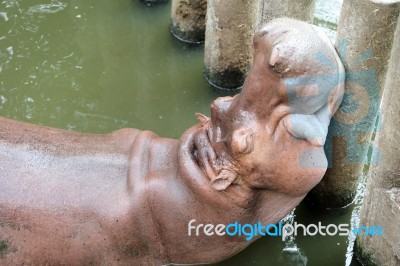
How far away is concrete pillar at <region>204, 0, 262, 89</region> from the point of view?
4.23 metres

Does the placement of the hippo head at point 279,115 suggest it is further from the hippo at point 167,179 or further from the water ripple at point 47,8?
the water ripple at point 47,8

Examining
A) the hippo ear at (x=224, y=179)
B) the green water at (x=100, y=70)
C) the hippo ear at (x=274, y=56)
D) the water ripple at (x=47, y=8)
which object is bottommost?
the green water at (x=100, y=70)

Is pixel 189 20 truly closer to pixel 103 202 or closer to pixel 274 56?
pixel 103 202

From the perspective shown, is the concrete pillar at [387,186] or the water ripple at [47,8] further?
the water ripple at [47,8]

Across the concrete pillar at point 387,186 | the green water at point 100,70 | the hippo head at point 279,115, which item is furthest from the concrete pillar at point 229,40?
the hippo head at point 279,115

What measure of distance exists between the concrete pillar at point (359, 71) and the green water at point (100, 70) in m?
0.58

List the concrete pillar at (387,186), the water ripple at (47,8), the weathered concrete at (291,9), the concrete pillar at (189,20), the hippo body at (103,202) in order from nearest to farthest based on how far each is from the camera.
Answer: the hippo body at (103,202) → the concrete pillar at (387,186) → the weathered concrete at (291,9) → the concrete pillar at (189,20) → the water ripple at (47,8)

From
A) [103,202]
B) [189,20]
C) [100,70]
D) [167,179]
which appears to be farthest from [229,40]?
[103,202]

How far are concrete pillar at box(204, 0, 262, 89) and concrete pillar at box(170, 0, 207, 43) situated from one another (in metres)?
0.43

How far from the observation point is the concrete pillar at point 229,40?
423cm

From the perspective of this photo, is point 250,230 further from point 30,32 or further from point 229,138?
point 30,32

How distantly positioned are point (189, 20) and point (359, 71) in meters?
2.18

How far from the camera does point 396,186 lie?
3.12m

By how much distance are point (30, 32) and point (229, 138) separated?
3005 millimetres
